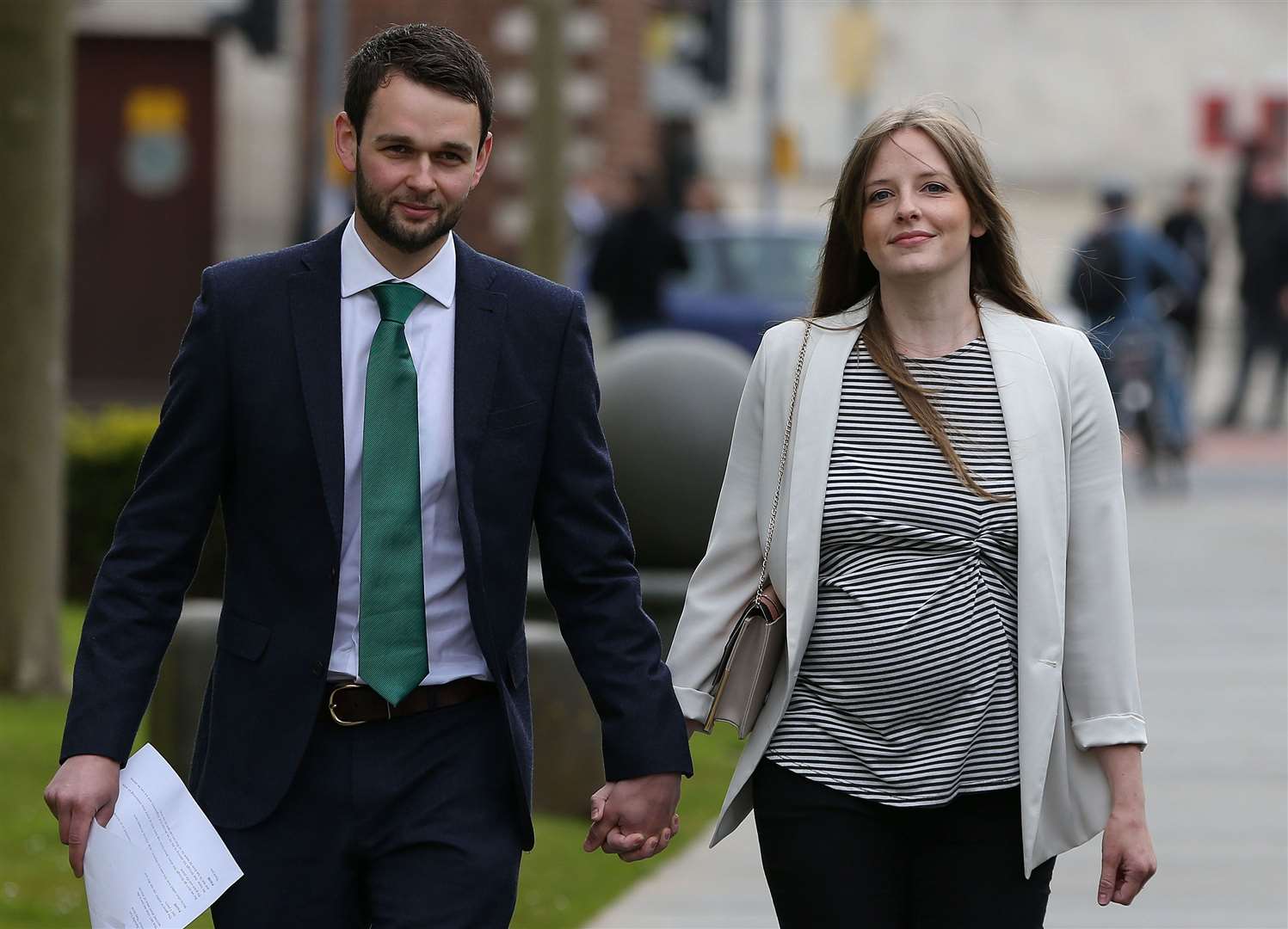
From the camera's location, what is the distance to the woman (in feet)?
12.1

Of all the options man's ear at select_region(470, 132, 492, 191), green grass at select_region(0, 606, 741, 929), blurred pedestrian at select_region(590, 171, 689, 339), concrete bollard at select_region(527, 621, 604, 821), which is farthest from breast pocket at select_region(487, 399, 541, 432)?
blurred pedestrian at select_region(590, 171, 689, 339)

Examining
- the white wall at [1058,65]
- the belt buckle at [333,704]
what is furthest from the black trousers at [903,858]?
the white wall at [1058,65]

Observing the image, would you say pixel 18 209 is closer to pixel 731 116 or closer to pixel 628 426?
pixel 628 426

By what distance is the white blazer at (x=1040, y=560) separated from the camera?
145 inches

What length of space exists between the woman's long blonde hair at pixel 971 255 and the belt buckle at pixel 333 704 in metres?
0.93

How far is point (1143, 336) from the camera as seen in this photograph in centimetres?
1673

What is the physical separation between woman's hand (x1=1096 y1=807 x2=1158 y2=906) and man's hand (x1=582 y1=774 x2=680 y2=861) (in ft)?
2.14

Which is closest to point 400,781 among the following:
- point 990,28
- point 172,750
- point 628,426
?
point 172,750

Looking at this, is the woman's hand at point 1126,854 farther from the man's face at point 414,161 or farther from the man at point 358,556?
the man's face at point 414,161

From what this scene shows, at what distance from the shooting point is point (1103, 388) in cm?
387

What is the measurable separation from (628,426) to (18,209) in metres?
2.39

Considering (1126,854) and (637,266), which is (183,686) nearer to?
(1126,854)

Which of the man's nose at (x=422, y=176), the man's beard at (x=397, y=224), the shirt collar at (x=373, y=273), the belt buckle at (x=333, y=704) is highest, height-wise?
the man's nose at (x=422, y=176)

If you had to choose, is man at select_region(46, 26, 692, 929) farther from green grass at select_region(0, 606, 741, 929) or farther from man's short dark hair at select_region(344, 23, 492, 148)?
green grass at select_region(0, 606, 741, 929)
